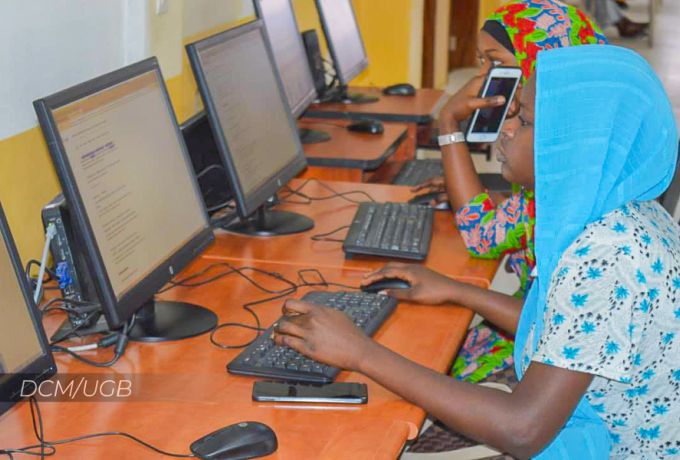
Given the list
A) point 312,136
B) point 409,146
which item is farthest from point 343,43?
point 312,136

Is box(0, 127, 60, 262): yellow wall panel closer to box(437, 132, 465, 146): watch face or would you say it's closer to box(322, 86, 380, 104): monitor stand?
box(437, 132, 465, 146): watch face

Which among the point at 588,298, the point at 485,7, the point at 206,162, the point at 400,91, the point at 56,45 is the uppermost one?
the point at 56,45

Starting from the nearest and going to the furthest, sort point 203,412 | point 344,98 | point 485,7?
point 203,412 → point 344,98 → point 485,7

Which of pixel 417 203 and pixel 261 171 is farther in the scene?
pixel 417 203

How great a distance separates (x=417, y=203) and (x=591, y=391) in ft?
3.99

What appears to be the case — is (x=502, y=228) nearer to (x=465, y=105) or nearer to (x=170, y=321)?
(x=465, y=105)

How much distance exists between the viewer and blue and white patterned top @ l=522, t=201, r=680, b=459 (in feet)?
4.57

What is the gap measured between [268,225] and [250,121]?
0.33 metres

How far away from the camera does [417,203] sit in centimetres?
269

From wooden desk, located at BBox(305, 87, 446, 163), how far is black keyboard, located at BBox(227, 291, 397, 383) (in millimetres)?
1995

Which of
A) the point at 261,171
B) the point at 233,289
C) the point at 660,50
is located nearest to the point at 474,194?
the point at 261,171

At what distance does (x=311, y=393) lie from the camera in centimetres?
155

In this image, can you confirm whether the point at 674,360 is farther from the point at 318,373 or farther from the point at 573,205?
the point at 318,373

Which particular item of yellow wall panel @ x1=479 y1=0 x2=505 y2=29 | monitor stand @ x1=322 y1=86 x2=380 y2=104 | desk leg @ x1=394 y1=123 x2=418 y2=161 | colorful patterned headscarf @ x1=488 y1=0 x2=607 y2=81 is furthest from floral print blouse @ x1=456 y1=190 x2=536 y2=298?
yellow wall panel @ x1=479 y1=0 x2=505 y2=29
